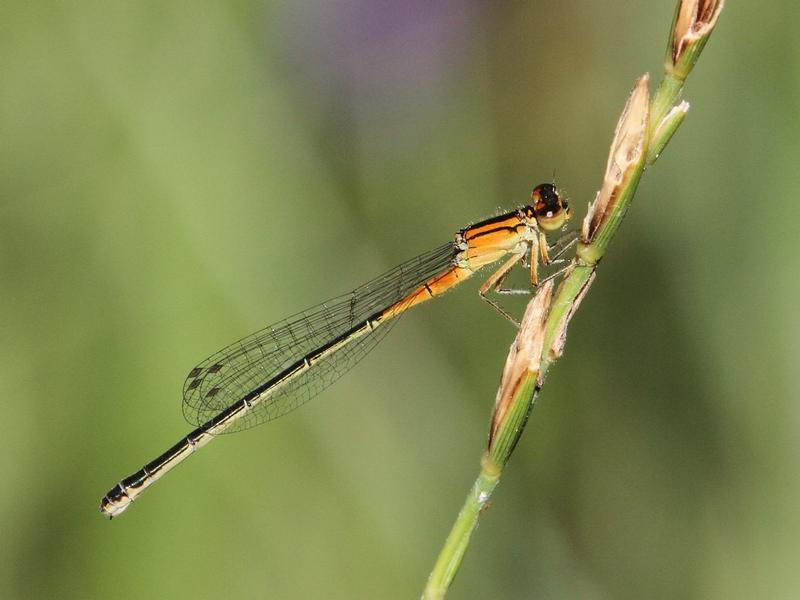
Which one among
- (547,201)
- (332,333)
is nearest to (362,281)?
(332,333)

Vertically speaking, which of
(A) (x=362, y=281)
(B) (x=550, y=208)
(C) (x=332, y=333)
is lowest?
(B) (x=550, y=208)

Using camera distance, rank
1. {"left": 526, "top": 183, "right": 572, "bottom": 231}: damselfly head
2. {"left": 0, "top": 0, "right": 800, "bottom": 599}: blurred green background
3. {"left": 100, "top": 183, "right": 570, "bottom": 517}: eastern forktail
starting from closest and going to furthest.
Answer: {"left": 0, "top": 0, "right": 800, "bottom": 599}: blurred green background
{"left": 526, "top": 183, "right": 572, "bottom": 231}: damselfly head
{"left": 100, "top": 183, "right": 570, "bottom": 517}: eastern forktail

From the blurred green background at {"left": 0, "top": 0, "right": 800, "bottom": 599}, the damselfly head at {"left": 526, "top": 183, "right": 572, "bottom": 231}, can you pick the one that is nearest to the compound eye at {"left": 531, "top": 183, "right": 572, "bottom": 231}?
the damselfly head at {"left": 526, "top": 183, "right": 572, "bottom": 231}

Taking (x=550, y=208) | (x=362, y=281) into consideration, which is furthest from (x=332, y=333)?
(x=550, y=208)

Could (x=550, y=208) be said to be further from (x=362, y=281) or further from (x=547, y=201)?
(x=362, y=281)

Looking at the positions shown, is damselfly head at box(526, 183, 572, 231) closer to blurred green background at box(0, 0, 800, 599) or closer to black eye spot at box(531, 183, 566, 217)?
black eye spot at box(531, 183, 566, 217)

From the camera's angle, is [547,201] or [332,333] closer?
[547,201]

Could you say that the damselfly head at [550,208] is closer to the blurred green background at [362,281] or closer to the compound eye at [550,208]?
the compound eye at [550,208]

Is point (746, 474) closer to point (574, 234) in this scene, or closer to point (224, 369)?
point (574, 234)

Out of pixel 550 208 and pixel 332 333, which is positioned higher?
pixel 332 333
